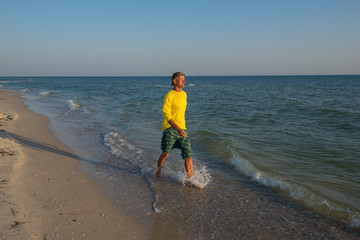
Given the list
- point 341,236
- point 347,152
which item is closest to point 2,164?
point 341,236

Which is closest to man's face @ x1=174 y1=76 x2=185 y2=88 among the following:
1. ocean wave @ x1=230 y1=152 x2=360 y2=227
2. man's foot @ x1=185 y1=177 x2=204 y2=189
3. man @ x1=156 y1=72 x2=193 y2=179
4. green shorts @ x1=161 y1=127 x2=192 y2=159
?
man @ x1=156 y1=72 x2=193 y2=179

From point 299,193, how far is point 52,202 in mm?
→ 3954

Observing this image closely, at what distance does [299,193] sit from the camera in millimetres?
4574

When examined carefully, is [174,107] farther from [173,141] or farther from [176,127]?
[173,141]

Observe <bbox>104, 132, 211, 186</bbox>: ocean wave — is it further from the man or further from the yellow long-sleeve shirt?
the yellow long-sleeve shirt

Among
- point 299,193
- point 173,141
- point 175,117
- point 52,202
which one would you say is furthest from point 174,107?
point 299,193

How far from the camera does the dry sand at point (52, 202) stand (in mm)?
3188

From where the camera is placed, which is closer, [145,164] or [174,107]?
[174,107]

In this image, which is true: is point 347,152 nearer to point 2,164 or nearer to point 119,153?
point 119,153

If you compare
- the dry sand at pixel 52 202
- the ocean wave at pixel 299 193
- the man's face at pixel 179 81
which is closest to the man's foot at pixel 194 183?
the ocean wave at pixel 299 193

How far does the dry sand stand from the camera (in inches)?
125

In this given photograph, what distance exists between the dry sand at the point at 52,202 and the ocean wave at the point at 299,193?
8.96 feet

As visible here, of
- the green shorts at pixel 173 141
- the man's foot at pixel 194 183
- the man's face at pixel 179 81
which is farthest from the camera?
the man's foot at pixel 194 183

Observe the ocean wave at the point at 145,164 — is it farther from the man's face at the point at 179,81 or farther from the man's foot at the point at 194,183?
the man's face at the point at 179,81
